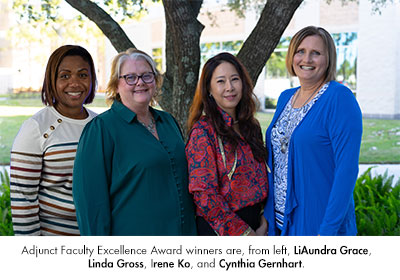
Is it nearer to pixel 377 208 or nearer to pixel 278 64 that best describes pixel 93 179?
pixel 377 208

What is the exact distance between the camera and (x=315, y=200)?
2.75 meters

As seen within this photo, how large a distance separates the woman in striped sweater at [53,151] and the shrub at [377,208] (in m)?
3.21

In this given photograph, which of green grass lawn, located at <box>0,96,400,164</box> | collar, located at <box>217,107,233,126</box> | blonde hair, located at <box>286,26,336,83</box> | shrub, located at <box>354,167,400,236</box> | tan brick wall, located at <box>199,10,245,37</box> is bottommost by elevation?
green grass lawn, located at <box>0,96,400,164</box>

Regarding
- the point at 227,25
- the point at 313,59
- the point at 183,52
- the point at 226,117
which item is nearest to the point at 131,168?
the point at 226,117

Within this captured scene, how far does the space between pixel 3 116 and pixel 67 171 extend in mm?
19931

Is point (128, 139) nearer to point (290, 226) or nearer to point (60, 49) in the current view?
point (60, 49)

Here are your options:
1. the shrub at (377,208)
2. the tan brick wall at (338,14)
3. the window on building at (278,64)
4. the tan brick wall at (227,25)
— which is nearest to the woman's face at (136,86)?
the shrub at (377,208)

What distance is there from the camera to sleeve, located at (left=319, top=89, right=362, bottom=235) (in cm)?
254

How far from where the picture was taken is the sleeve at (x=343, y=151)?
2.54m

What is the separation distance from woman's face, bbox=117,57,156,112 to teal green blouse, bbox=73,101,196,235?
77 mm

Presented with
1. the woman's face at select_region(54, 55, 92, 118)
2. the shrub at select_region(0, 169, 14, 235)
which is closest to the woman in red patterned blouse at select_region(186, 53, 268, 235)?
the woman's face at select_region(54, 55, 92, 118)

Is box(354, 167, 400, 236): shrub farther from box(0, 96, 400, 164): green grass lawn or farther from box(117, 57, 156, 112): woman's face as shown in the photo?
box(0, 96, 400, 164): green grass lawn

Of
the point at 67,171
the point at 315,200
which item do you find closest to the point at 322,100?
the point at 315,200

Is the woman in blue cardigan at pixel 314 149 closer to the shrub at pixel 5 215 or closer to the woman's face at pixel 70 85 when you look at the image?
the woman's face at pixel 70 85
